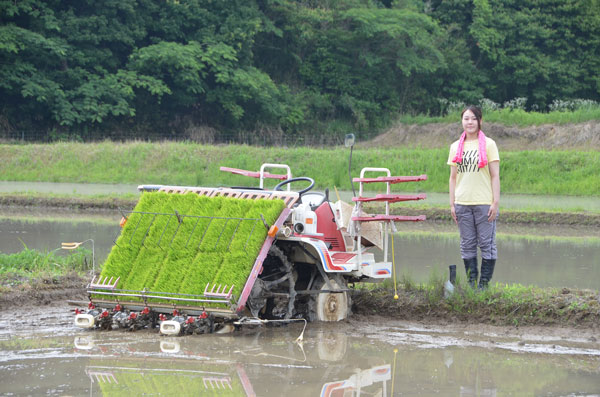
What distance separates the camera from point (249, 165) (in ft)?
92.8

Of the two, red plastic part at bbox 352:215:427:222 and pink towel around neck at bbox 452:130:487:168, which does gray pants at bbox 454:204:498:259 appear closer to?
pink towel around neck at bbox 452:130:487:168

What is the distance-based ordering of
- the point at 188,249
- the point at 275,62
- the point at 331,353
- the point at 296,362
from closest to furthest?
1. the point at 296,362
2. the point at 331,353
3. the point at 188,249
4. the point at 275,62

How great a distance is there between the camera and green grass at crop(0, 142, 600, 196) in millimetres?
26000

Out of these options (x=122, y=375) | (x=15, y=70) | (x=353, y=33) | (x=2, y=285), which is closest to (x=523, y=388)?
(x=122, y=375)

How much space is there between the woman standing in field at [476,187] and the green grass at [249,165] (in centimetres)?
1660

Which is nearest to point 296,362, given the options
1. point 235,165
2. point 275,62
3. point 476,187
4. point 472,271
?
point 472,271

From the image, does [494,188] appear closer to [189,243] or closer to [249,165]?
[189,243]

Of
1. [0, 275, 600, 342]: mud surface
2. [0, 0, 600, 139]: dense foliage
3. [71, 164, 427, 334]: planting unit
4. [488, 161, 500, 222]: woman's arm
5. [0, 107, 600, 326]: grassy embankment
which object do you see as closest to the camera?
[71, 164, 427, 334]: planting unit

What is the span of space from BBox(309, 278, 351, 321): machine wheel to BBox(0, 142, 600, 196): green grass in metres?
16.9

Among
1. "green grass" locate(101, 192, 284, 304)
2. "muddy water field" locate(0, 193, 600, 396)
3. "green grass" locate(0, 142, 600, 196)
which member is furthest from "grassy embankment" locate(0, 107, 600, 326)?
"muddy water field" locate(0, 193, 600, 396)

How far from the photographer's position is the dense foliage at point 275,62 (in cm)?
4028

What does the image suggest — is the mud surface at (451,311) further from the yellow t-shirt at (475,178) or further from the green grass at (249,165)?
the green grass at (249,165)

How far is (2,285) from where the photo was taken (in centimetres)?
954

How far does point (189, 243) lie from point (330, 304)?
157cm
